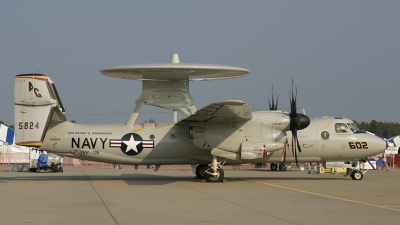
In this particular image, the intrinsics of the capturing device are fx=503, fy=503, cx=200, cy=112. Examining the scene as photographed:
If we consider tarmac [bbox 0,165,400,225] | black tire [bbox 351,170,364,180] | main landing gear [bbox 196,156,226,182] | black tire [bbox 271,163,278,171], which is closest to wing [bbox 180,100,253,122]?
main landing gear [bbox 196,156,226,182]

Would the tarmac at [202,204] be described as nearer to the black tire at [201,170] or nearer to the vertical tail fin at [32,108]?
the vertical tail fin at [32,108]

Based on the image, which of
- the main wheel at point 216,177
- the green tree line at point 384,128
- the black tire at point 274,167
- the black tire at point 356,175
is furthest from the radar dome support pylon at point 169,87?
the green tree line at point 384,128

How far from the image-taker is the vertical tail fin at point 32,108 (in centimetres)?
2098

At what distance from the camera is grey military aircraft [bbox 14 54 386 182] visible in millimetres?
21484

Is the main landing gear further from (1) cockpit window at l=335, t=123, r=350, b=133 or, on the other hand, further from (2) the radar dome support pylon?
(1) cockpit window at l=335, t=123, r=350, b=133

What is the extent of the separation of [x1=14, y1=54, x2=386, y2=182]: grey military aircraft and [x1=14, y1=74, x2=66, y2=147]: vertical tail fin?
0.04 meters

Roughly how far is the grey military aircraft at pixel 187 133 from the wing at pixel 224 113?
0.14 feet

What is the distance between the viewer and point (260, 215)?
1213cm

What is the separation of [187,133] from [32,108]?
694cm

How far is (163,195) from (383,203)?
23.2 ft

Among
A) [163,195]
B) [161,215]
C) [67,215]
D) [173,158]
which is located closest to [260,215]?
[161,215]

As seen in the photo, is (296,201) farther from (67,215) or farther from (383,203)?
(67,215)

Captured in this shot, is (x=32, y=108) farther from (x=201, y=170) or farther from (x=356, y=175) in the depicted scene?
(x=356, y=175)

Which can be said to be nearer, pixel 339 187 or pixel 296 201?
pixel 296 201
